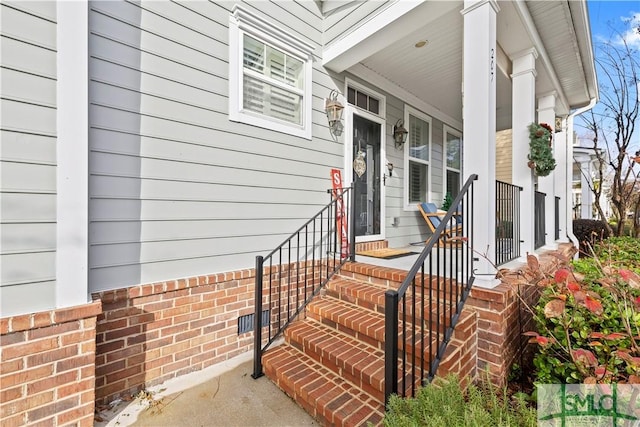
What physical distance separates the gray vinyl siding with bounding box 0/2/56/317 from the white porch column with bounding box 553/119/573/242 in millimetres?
6998

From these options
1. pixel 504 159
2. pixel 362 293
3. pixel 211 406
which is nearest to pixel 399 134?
pixel 362 293

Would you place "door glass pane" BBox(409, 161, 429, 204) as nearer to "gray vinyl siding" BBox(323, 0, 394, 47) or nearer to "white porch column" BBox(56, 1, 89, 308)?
"gray vinyl siding" BBox(323, 0, 394, 47)

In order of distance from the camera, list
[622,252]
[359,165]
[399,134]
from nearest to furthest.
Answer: [622,252] → [359,165] → [399,134]

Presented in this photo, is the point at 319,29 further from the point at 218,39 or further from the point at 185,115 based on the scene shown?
the point at 185,115

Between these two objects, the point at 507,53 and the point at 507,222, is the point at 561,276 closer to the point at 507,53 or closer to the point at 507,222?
the point at 507,222

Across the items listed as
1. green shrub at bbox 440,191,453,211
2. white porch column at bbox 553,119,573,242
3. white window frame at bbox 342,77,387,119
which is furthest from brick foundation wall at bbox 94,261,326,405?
white porch column at bbox 553,119,573,242

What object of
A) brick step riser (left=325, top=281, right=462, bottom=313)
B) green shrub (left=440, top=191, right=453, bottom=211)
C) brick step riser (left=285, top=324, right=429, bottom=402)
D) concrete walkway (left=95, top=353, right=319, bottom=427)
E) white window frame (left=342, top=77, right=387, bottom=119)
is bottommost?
concrete walkway (left=95, top=353, right=319, bottom=427)

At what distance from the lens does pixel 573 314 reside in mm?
1846

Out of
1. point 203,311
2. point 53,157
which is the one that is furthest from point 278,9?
point 203,311

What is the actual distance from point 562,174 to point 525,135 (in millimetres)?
2989

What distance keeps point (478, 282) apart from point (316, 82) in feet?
9.62

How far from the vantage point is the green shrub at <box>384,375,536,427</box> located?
129 centimetres

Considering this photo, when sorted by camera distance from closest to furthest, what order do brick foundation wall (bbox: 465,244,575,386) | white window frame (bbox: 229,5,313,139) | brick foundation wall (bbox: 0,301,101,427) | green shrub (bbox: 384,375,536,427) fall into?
green shrub (bbox: 384,375,536,427) < brick foundation wall (bbox: 0,301,101,427) < brick foundation wall (bbox: 465,244,575,386) < white window frame (bbox: 229,5,313,139)

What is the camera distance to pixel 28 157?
69.3 inches
